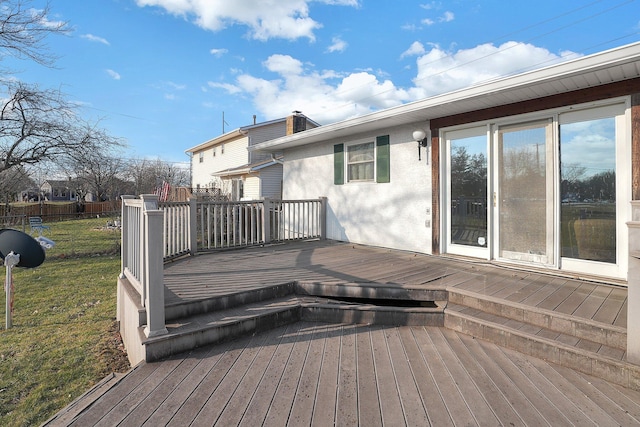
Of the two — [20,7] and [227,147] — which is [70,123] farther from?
[227,147]

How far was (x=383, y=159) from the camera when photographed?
584 centimetres

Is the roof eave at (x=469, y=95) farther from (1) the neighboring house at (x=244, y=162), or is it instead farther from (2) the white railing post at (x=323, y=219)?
(1) the neighboring house at (x=244, y=162)

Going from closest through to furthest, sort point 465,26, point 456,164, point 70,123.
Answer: point 456,164 → point 70,123 → point 465,26

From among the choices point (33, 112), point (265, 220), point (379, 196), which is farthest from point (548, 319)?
point (33, 112)

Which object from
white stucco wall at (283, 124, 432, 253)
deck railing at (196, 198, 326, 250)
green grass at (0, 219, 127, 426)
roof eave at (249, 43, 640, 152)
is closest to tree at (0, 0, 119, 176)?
green grass at (0, 219, 127, 426)

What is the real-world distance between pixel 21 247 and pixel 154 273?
10.9 feet

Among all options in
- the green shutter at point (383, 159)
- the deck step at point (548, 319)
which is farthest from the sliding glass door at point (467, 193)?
the deck step at point (548, 319)

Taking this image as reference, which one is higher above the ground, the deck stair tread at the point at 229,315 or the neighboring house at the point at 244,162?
the neighboring house at the point at 244,162

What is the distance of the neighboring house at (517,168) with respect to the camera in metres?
3.37

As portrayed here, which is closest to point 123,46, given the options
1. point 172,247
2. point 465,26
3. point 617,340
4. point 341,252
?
point 172,247

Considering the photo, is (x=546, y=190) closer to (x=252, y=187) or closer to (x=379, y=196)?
(x=379, y=196)

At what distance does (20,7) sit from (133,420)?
35.9 ft

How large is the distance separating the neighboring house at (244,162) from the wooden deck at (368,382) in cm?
842

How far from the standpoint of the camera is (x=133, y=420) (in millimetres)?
1692
